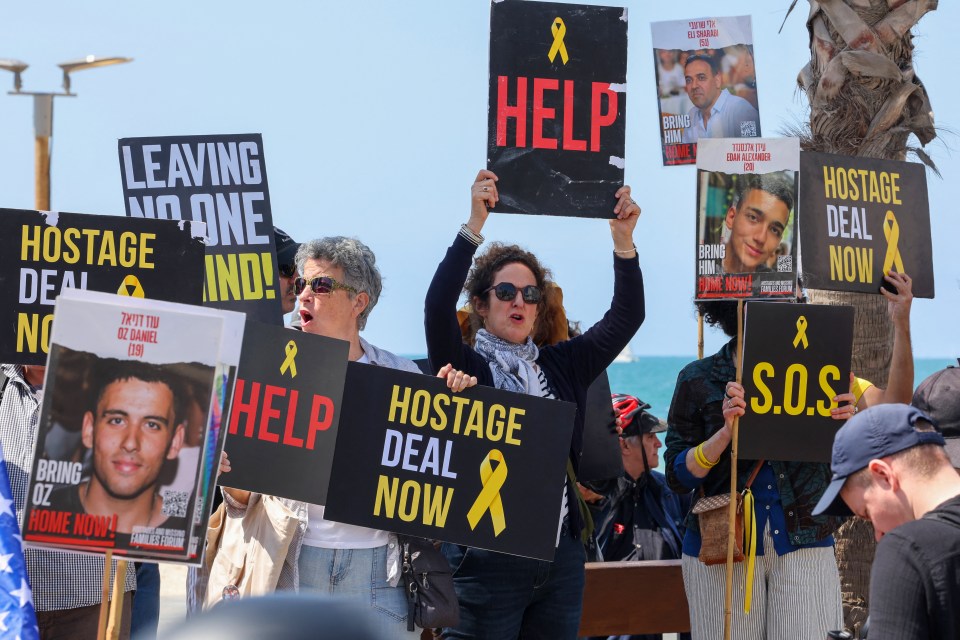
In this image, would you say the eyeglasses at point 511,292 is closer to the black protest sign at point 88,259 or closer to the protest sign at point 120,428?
the black protest sign at point 88,259

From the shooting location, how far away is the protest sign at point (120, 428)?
3771mm

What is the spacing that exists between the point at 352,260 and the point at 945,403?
7.09ft

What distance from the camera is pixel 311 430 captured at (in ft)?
15.1

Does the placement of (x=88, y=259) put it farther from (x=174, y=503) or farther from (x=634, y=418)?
(x=634, y=418)

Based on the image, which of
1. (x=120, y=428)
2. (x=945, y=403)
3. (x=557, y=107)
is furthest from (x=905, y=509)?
(x=557, y=107)

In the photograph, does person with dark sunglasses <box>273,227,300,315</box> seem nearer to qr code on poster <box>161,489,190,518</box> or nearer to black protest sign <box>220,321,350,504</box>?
black protest sign <box>220,321,350,504</box>

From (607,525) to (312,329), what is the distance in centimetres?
277

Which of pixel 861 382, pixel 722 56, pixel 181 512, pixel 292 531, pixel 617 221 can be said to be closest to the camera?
pixel 181 512

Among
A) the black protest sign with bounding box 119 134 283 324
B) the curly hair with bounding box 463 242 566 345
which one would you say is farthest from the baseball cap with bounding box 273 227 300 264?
the curly hair with bounding box 463 242 566 345

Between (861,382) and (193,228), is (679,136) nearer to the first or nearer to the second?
(861,382)

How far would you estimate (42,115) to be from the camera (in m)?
15.1

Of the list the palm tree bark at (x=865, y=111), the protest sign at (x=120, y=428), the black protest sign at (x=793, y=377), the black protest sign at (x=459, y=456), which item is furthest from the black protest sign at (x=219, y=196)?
the palm tree bark at (x=865, y=111)

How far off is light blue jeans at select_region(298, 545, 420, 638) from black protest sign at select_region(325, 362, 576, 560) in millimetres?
216

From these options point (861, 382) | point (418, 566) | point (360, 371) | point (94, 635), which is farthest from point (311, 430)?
point (861, 382)
